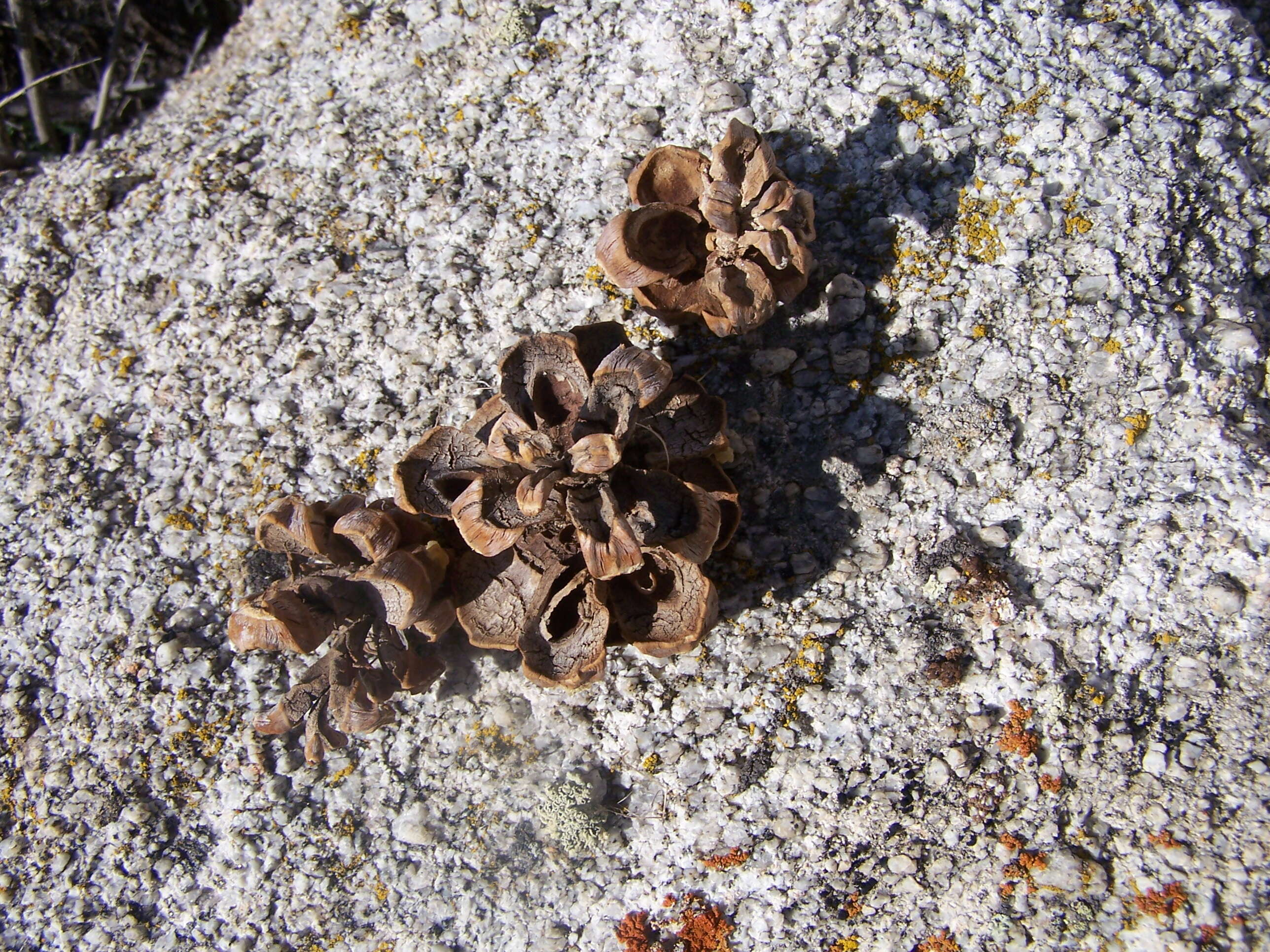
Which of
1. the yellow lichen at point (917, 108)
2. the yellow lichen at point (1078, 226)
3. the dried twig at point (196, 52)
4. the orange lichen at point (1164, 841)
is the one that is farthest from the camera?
the dried twig at point (196, 52)

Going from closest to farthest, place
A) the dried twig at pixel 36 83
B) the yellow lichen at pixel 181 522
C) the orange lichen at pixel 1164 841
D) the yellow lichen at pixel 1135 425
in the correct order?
the orange lichen at pixel 1164 841
the yellow lichen at pixel 1135 425
the yellow lichen at pixel 181 522
the dried twig at pixel 36 83

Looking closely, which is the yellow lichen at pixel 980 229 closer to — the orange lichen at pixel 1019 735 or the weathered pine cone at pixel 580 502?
the weathered pine cone at pixel 580 502

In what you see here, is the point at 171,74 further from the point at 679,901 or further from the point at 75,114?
the point at 679,901

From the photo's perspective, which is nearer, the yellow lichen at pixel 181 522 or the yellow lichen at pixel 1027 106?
the yellow lichen at pixel 1027 106

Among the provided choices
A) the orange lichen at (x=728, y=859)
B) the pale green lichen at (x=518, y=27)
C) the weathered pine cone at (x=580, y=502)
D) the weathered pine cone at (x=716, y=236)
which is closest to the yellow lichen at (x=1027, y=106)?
the weathered pine cone at (x=716, y=236)

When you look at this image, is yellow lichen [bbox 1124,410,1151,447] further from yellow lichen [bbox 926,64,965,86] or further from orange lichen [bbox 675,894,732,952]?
orange lichen [bbox 675,894,732,952]

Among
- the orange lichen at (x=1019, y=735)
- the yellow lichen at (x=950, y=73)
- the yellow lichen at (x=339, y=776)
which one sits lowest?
the yellow lichen at (x=339, y=776)

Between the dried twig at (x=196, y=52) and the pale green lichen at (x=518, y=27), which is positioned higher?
the pale green lichen at (x=518, y=27)
